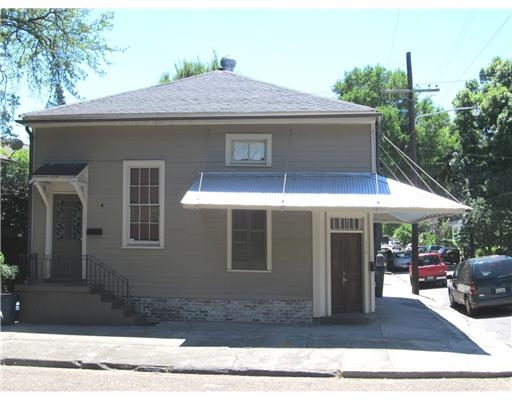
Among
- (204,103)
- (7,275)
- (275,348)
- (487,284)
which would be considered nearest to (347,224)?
(275,348)

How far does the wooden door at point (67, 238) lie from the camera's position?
14641mm

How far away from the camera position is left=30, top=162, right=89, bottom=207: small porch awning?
13.8 metres

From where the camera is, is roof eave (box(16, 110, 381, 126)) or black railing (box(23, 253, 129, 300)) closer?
roof eave (box(16, 110, 381, 126))

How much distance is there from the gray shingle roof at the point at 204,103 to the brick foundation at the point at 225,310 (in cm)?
454

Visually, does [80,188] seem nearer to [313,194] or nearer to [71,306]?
[71,306]

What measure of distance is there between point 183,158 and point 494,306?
10.2 m

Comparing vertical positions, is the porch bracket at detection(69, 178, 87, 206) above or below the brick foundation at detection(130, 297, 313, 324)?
above

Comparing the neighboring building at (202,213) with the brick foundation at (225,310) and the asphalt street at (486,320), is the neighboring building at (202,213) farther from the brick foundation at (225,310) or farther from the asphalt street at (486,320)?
the asphalt street at (486,320)

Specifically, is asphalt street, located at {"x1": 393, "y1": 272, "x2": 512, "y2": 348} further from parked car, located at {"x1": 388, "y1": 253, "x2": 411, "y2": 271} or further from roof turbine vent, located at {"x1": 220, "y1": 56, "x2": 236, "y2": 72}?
parked car, located at {"x1": 388, "y1": 253, "x2": 411, "y2": 271}

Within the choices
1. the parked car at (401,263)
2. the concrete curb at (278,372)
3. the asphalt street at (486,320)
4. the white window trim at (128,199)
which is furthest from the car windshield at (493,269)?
the parked car at (401,263)

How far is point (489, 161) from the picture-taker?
33844 millimetres

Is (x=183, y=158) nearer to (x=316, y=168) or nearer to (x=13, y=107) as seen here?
(x=316, y=168)

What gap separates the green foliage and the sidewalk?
140 cm

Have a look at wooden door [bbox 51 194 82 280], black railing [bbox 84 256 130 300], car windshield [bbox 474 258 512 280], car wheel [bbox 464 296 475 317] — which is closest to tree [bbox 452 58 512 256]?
car windshield [bbox 474 258 512 280]
